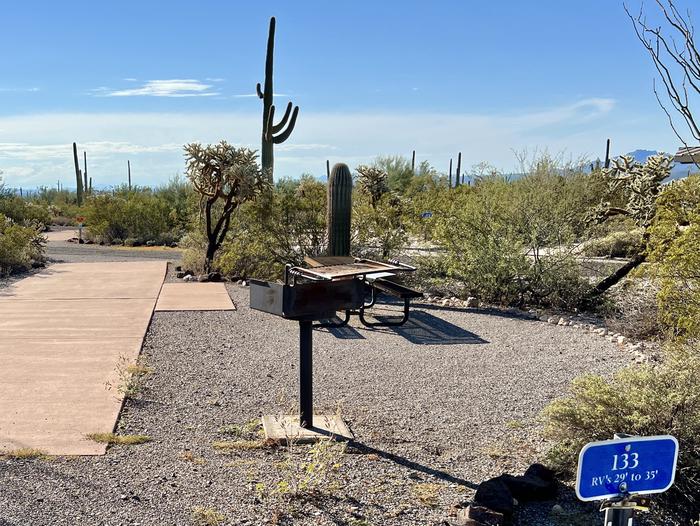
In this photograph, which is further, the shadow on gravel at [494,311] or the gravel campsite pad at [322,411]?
the shadow on gravel at [494,311]

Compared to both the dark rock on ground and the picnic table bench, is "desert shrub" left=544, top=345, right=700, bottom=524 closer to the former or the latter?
the dark rock on ground

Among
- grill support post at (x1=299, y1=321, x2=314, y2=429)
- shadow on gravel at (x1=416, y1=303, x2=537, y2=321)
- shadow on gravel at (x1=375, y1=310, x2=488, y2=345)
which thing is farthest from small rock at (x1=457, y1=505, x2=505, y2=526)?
shadow on gravel at (x1=416, y1=303, x2=537, y2=321)

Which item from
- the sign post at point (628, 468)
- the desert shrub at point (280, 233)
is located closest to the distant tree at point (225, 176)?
the desert shrub at point (280, 233)

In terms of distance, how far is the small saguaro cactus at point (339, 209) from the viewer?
10.4 metres

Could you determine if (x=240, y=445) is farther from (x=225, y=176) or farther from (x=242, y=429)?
(x=225, y=176)

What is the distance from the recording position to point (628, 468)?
6.98 feet

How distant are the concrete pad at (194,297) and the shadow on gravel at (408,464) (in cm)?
579

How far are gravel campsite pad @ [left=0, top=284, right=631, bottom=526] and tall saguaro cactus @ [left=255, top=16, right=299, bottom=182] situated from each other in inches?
411

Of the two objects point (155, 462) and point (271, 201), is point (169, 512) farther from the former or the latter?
point (271, 201)

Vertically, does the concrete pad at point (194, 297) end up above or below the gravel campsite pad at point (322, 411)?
above

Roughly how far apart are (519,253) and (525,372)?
150 inches

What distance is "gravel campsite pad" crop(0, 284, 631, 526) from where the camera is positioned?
3902mm

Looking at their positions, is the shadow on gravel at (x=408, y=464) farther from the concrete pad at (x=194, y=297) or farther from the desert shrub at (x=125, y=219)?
the desert shrub at (x=125, y=219)

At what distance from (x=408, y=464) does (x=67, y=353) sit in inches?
180
